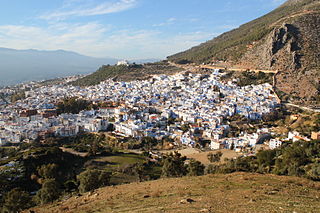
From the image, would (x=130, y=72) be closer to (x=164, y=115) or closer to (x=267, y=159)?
(x=164, y=115)

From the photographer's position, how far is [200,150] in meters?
21.6

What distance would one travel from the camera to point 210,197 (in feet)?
22.3

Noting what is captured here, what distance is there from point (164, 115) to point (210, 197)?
77.5 ft

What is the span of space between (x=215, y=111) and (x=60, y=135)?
17018 millimetres

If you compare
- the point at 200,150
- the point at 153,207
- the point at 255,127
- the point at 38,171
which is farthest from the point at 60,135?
the point at 153,207

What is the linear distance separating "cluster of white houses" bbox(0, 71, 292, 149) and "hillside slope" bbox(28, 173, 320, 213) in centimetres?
1296

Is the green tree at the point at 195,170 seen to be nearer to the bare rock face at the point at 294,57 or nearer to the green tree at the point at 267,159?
the green tree at the point at 267,159

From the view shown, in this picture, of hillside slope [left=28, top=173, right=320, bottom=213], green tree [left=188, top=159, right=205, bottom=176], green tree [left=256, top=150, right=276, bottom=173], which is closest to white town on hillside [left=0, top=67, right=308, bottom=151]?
green tree [left=256, top=150, right=276, bottom=173]

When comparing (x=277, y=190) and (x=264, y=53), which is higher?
(x=264, y=53)

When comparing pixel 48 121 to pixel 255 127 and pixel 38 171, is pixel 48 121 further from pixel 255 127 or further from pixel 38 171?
pixel 255 127

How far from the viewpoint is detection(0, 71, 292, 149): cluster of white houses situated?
24938mm

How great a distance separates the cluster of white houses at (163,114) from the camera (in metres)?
24.9

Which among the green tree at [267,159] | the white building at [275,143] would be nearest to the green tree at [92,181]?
the green tree at [267,159]

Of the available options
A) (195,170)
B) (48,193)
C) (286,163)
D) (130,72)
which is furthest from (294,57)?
(48,193)
